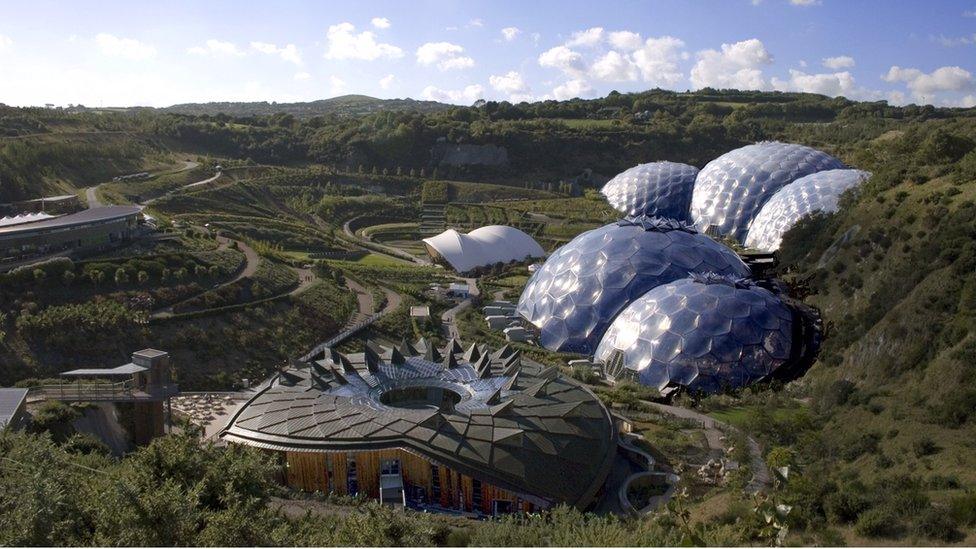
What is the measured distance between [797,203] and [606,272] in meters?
19.6

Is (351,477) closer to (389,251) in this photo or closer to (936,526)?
(936,526)

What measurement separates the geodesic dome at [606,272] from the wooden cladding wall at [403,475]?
15.4 meters

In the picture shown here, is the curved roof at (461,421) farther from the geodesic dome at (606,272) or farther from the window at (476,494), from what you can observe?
the geodesic dome at (606,272)

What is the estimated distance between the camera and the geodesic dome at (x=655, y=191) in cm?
6319

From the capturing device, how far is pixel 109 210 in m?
42.5

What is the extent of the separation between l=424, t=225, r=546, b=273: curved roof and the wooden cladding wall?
33477 mm

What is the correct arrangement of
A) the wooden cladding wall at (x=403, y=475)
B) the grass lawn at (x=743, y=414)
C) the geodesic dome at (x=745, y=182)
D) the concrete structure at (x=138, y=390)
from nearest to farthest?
the wooden cladding wall at (x=403, y=475)
the concrete structure at (x=138, y=390)
the grass lawn at (x=743, y=414)
the geodesic dome at (x=745, y=182)

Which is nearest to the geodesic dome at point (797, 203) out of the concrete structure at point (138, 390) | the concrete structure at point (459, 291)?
the concrete structure at point (459, 291)

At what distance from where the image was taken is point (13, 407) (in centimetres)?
2153

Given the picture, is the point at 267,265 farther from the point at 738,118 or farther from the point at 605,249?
the point at 738,118

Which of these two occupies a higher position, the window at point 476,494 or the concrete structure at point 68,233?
the concrete structure at point 68,233

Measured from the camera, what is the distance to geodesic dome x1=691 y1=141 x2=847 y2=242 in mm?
55750

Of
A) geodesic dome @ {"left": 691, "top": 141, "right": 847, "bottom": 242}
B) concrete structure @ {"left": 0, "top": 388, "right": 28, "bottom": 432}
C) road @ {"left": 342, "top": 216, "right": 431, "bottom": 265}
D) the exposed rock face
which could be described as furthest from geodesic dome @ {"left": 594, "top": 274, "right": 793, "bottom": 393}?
the exposed rock face

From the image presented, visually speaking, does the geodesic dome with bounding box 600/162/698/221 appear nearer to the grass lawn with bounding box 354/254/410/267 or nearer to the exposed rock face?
the grass lawn with bounding box 354/254/410/267
